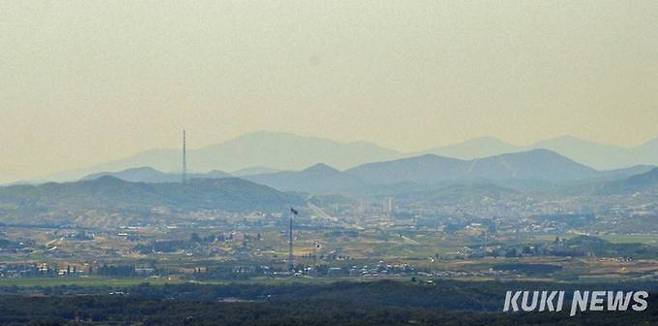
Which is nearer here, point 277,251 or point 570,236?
point 277,251

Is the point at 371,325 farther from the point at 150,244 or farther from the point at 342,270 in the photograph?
the point at 150,244

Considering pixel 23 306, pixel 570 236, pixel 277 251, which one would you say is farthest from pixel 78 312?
pixel 570 236

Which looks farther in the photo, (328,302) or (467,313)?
(328,302)

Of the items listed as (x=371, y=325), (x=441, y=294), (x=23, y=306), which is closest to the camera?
(x=371, y=325)

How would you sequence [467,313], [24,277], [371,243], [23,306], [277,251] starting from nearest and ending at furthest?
1. [467,313]
2. [23,306]
3. [24,277]
4. [277,251]
5. [371,243]

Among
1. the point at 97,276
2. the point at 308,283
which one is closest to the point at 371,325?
the point at 308,283

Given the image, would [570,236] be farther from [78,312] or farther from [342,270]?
[78,312]

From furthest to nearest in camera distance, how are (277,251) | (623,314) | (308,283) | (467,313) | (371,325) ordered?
(277,251)
(308,283)
(467,313)
(371,325)
(623,314)

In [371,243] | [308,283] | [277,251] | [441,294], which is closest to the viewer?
[441,294]
